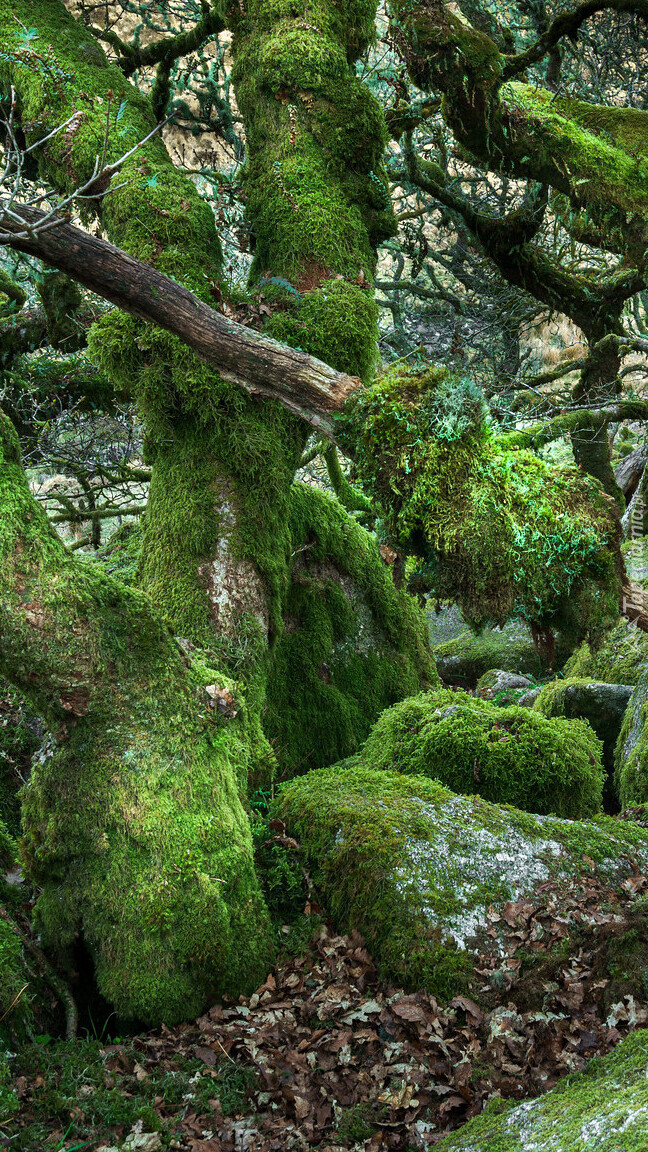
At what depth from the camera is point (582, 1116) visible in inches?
99.9

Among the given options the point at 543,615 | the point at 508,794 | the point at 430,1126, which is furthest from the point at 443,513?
the point at 430,1126

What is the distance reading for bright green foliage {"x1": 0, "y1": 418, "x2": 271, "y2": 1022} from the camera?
4082mm

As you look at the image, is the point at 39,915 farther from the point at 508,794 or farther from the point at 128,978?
the point at 508,794

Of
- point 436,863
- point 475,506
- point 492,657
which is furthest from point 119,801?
point 492,657

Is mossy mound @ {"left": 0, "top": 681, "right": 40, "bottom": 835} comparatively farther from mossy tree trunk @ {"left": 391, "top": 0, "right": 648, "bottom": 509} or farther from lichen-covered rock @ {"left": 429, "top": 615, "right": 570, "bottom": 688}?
lichen-covered rock @ {"left": 429, "top": 615, "right": 570, "bottom": 688}

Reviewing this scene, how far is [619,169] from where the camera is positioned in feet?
18.1

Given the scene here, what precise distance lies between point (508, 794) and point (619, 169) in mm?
4632

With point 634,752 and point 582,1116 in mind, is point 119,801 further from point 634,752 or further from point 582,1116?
point 634,752

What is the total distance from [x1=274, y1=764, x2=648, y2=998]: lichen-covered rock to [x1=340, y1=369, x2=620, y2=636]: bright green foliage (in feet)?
4.29

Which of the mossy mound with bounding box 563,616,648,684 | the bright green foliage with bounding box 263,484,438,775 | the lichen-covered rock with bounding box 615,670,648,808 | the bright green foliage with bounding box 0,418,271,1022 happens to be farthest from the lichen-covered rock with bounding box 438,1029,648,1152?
the mossy mound with bounding box 563,616,648,684

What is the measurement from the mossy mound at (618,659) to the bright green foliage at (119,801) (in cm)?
504

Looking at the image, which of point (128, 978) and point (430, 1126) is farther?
point (128, 978)

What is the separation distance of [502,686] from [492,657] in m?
1.41

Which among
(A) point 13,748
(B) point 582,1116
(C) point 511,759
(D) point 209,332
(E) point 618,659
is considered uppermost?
(D) point 209,332
